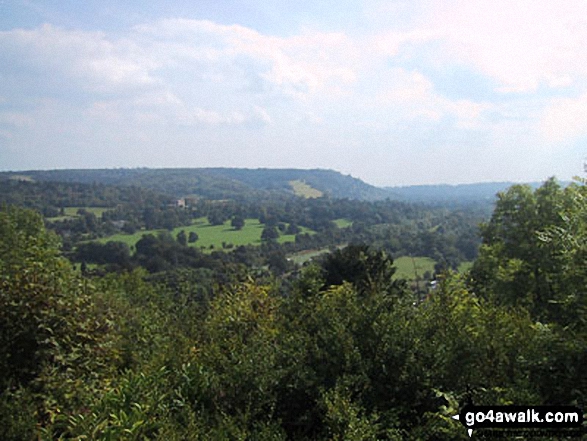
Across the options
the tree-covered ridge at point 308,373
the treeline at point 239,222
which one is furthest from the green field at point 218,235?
the tree-covered ridge at point 308,373

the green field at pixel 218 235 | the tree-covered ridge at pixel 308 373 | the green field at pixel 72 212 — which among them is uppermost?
the tree-covered ridge at pixel 308 373

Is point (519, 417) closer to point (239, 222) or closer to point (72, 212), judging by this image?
point (239, 222)

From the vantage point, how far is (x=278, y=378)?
22.7ft

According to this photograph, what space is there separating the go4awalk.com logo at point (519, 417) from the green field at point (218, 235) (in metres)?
91.7

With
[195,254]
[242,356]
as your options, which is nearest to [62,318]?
[242,356]

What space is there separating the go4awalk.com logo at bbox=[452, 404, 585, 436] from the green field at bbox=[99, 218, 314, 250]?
301 ft

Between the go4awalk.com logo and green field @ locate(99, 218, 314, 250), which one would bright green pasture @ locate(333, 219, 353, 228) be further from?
the go4awalk.com logo

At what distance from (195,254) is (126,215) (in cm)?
5810

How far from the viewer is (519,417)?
4.98 metres

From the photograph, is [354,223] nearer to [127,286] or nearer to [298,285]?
[127,286]

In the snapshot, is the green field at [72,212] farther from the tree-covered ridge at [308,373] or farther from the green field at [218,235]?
the tree-covered ridge at [308,373]

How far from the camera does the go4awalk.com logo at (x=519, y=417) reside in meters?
4.89

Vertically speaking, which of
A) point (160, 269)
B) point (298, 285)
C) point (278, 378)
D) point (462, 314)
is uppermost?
point (462, 314)

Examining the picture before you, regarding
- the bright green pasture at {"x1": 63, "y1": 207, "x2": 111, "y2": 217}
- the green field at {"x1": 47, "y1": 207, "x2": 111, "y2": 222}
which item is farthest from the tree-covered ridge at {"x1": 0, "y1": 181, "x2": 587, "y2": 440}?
the bright green pasture at {"x1": 63, "y1": 207, "x2": 111, "y2": 217}
